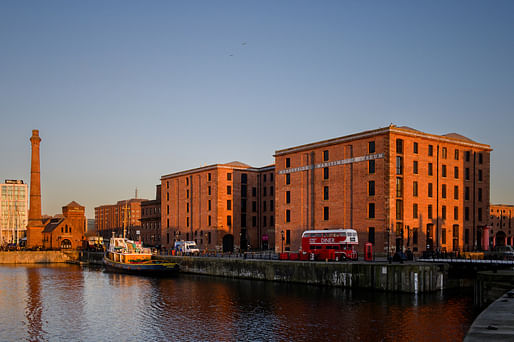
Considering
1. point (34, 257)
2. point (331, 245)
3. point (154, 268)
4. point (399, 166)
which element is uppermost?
point (399, 166)

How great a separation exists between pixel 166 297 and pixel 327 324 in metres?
21.7

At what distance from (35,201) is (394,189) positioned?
9058 cm

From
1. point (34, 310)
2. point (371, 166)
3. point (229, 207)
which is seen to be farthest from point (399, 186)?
point (34, 310)

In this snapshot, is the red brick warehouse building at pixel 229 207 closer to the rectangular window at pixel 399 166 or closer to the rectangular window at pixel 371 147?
the rectangular window at pixel 371 147

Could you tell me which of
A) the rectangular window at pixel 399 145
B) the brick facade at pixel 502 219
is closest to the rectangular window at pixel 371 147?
the rectangular window at pixel 399 145

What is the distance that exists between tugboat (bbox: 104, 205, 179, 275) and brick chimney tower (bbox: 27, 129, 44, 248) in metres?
36.3

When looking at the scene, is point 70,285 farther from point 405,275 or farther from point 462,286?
point 462,286

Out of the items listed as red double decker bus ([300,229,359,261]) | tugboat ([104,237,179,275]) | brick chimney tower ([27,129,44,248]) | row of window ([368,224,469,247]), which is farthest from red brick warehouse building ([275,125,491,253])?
brick chimney tower ([27,129,44,248])

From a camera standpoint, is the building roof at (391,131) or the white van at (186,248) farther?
the white van at (186,248)

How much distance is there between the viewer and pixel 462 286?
57.8m

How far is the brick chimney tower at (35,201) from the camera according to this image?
124 metres

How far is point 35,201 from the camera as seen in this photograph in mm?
126312

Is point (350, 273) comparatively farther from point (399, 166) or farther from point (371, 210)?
point (399, 166)

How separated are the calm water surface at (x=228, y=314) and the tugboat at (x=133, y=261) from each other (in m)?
14.8
